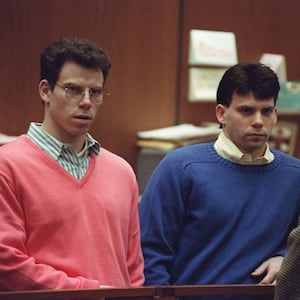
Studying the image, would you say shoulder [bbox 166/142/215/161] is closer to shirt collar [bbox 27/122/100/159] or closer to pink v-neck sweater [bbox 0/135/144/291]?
pink v-neck sweater [bbox 0/135/144/291]

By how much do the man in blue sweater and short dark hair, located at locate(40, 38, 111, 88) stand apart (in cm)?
38

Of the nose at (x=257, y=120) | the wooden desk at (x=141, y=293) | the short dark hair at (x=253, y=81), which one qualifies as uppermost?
the short dark hair at (x=253, y=81)

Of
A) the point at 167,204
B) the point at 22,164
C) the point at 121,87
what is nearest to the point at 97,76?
the point at 22,164

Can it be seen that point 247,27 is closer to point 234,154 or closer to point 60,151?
point 234,154

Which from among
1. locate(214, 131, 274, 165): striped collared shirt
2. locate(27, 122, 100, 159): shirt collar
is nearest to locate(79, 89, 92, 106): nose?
locate(27, 122, 100, 159): shirt collar

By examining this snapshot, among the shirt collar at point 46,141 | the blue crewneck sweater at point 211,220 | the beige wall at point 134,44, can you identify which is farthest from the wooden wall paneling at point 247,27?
the shirt collar at point 46,141

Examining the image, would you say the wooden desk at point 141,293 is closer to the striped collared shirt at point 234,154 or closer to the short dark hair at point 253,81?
the striped collared shirt at point 234,154

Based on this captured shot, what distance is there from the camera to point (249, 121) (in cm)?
180

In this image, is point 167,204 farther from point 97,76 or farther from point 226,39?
point 226,39

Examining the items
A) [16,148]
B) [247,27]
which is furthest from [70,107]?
[247,27]

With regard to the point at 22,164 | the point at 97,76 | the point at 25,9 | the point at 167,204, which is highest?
the point at 25,9

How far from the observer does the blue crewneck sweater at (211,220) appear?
69.0 inches

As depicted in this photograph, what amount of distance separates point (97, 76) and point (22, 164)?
1.00 ft

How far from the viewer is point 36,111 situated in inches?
93.4
